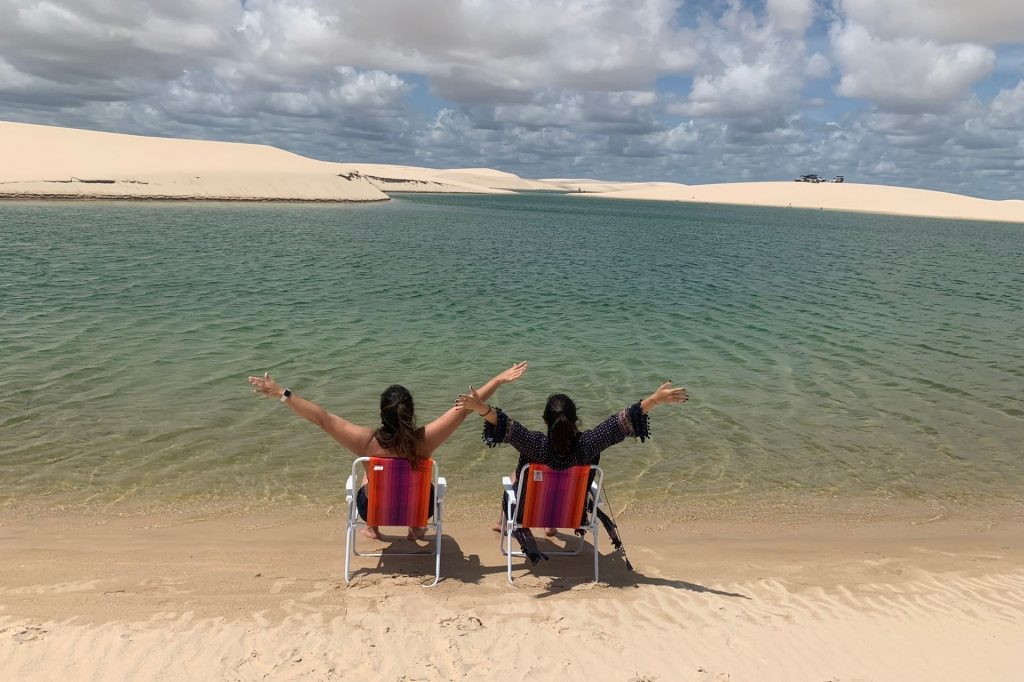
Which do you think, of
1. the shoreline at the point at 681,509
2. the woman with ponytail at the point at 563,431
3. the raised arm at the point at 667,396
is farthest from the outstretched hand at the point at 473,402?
the shoreline at the point at 681,509

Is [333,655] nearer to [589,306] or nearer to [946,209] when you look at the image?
[589,306]

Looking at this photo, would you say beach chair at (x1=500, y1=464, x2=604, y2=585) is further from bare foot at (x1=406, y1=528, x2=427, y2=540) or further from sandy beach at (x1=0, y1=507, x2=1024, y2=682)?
bare foot at (x1=406, y1=528, x2=427, y2=540)

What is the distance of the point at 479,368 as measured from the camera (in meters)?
11.6

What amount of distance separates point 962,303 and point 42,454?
2425 centimetres

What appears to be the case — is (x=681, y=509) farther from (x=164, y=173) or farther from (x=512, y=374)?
(x=164, y=173)

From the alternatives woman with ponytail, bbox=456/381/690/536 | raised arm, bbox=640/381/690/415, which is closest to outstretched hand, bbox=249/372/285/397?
woman with ponytail, bbox=456/381/690/536

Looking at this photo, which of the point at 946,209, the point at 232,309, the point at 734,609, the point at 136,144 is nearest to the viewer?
the point at 734,609

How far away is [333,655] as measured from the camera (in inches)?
158

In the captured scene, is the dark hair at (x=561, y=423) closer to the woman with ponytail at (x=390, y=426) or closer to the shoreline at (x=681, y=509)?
the woman with ponytail at (x=390, y=426)

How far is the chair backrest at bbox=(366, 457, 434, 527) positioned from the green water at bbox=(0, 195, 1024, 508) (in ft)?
6.28

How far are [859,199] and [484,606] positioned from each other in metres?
174

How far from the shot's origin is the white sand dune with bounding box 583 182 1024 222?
437ft

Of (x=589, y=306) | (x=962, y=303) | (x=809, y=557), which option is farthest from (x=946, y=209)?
(x=809, y=557)

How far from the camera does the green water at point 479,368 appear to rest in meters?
7.42
